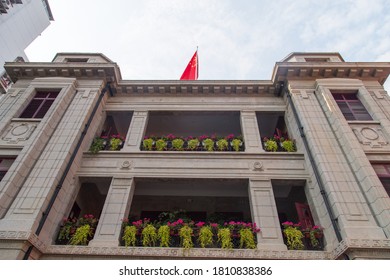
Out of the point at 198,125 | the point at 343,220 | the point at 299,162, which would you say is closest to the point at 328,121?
the point at 299,162

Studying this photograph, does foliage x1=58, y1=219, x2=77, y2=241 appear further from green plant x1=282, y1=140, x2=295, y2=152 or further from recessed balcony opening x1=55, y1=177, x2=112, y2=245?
green plant x1=282, y1=140, x2=295, y2=152

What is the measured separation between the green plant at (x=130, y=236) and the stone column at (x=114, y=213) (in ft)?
0.93

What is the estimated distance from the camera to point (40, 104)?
1309 cm

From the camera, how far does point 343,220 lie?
332 inches

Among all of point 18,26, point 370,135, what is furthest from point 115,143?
point 18,26

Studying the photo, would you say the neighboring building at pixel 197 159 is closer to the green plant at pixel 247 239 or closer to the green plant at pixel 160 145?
the green plant at pixel 160 145

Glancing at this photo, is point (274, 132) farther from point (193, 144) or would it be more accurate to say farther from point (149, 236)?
point (149, 236)

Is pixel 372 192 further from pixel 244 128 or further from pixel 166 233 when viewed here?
pixel 166 233

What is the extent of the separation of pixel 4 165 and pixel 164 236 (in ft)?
24.1

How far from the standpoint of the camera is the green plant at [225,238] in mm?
8797

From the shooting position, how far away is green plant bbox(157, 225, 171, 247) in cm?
897

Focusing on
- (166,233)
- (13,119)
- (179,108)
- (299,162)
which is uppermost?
(179,108)

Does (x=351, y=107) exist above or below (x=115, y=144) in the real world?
above

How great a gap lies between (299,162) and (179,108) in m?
6.95
